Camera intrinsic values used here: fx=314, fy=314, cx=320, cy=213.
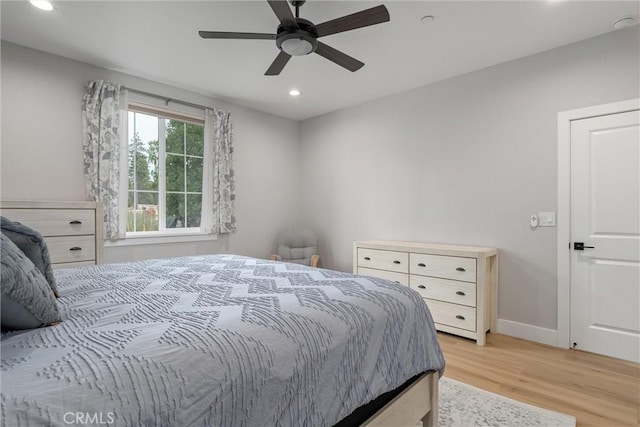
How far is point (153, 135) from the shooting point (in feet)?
11.9

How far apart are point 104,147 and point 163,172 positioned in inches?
26.3

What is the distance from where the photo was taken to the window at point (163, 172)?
3.46 m

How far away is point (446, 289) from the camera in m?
3.05

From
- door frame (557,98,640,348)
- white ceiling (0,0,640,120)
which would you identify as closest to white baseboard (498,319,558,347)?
door frame (557,98,640,348)

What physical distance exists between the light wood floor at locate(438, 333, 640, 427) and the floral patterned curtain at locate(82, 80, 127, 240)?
11.0ft

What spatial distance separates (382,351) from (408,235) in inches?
106

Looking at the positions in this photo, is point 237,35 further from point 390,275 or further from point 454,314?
point 454,314

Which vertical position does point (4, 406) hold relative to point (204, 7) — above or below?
below

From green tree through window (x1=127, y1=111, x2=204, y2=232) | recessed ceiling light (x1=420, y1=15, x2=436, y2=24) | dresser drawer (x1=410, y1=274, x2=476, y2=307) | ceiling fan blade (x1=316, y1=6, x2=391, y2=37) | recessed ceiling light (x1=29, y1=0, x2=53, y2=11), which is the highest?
recessed ceiling light (x1=420, y1=15, x2=436, y2=24)

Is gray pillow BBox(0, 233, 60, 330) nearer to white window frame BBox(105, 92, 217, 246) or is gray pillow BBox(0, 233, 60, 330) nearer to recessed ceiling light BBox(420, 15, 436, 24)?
white window frame BBox(105, 92, 217, 246)

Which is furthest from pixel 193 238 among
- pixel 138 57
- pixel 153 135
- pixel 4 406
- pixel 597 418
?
pixel 597 418

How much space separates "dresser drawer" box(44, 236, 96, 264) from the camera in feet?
8.32

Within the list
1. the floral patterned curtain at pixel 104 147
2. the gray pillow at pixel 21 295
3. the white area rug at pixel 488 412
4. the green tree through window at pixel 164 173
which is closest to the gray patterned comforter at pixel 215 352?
the gray pillow at pixel 21 295

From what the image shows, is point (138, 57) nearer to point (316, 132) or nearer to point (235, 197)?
point (235, 197)
